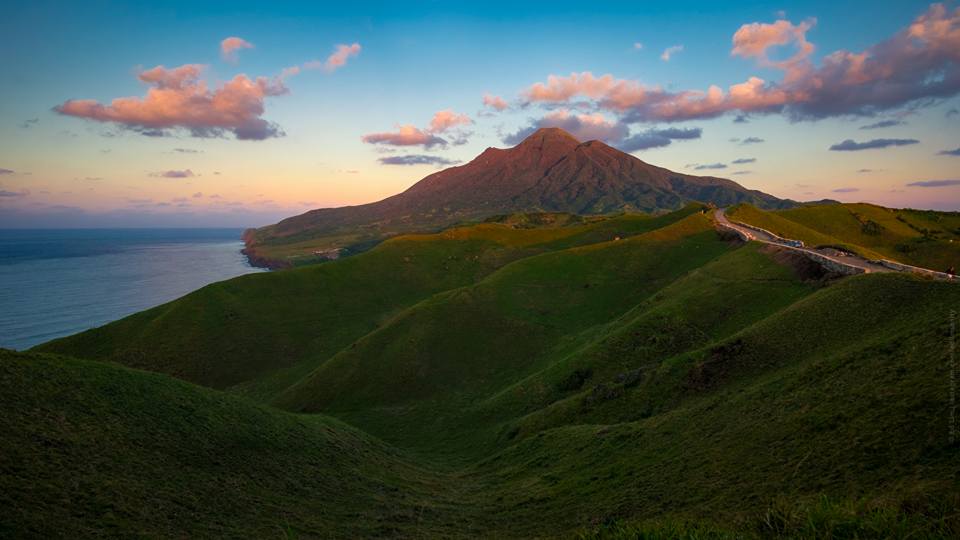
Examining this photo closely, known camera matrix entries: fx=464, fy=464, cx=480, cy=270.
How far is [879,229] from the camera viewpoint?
101 meters

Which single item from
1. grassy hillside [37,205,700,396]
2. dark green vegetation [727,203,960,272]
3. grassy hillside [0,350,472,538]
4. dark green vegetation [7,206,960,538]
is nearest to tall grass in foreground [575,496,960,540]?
dark green vegetation [7,206,960,538]

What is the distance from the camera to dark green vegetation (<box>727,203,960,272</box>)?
8381 cm

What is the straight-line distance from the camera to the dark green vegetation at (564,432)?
14.7 m

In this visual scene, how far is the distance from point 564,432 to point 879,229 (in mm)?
108202

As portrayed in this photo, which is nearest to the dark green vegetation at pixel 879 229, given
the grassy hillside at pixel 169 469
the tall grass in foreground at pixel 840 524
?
the tall grass in foreground at pixel 840 524

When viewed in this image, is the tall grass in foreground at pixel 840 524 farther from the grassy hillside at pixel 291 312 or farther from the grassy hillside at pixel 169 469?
the grassy hillside at pixel 291 312

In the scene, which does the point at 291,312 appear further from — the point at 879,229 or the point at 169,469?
the point at 879,229

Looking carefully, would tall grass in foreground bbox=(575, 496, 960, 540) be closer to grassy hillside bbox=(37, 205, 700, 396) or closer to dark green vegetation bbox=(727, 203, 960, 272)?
grassy hillside bbox=(37, 205, 700, 396)

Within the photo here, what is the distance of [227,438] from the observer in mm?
25500

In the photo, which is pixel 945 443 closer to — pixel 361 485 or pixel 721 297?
pixel 361 485

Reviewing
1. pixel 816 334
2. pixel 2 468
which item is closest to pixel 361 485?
pixel 2 468

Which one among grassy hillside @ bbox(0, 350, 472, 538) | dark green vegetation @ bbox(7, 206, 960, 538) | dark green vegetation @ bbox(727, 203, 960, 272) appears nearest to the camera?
dark green vegetation @ bbox(7, 206, 960, 538)

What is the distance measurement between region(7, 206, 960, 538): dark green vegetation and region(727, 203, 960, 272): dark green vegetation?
146ft

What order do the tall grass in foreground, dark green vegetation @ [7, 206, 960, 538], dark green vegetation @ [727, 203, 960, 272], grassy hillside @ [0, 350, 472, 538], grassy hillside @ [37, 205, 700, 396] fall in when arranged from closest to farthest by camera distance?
the tall grass in foreground, dark green vegetation @ [7, 206, 960, 538], grassy hillside @ [0, 350, 472, 538], grassy hillside @ [37, 205, 700, 396], dark green vegetation @ [727, 203, 960, 272]
